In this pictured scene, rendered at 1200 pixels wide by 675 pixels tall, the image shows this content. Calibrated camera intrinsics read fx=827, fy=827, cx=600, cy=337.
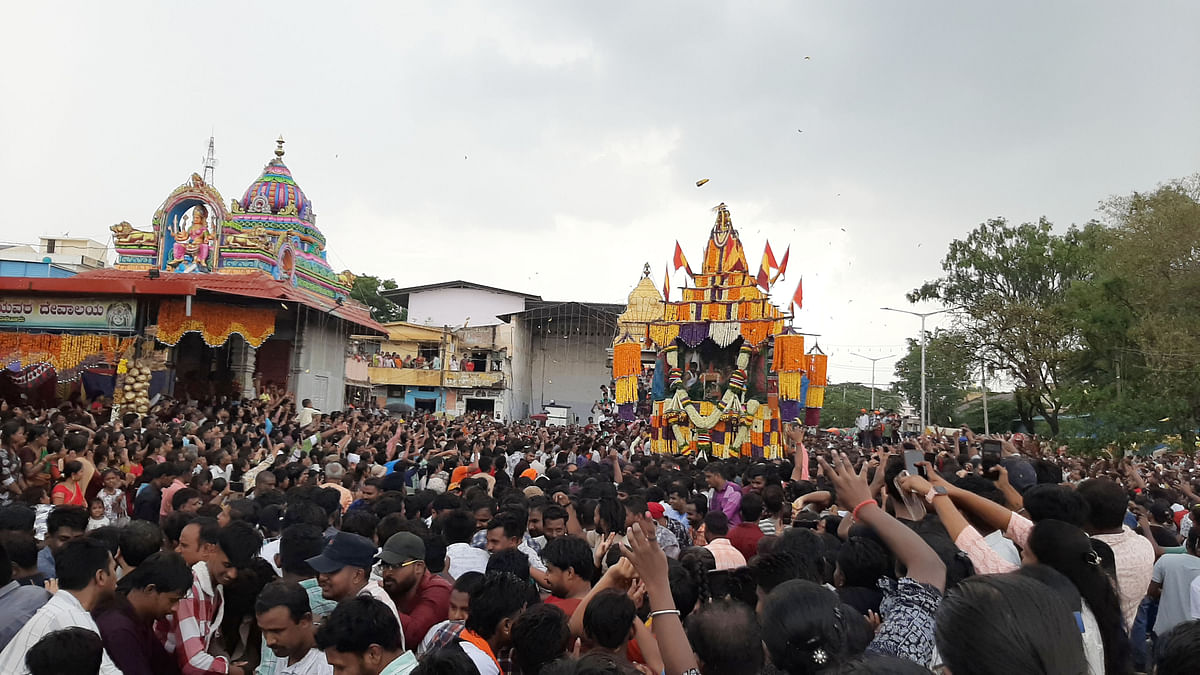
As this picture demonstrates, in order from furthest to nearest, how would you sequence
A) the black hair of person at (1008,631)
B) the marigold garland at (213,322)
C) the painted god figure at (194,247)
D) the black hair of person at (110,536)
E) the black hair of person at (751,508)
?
the painted god figure at (194,247)
the marigold garland at (213,322)
the black hair of person at (751,508)
the black hair of person at (110,536)
the black hair of person at (1008,631)

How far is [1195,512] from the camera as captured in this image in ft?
19.2

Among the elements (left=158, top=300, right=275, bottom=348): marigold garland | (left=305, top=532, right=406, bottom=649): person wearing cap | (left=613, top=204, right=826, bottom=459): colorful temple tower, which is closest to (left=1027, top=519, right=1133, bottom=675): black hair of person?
(left=305, top=532, right=406, bottom=649): person wearing cap

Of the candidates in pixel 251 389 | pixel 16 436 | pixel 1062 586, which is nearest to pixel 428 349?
pixel 251 389

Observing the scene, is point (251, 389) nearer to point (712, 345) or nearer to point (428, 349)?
point (712, 345)

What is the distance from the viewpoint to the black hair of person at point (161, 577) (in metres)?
3.81

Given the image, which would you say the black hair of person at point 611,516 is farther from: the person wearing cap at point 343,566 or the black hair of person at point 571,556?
the person wearing cap at point 343,566

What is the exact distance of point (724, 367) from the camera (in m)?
22.3

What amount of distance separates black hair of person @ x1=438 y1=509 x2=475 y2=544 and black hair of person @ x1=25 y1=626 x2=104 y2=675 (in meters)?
2.67

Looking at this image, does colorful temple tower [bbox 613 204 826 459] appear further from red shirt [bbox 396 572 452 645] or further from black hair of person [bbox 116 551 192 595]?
black hair of person [bbox 116 551 192 595]

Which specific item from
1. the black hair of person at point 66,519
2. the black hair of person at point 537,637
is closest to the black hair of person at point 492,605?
the black hair of person at point 537,637

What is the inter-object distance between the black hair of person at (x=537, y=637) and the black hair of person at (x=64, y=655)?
5.05 feet

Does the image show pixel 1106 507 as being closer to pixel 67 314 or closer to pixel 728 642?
pixel 728 642

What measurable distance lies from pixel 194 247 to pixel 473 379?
20.1 metres

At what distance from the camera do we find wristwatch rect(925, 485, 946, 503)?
3764 millimetres
